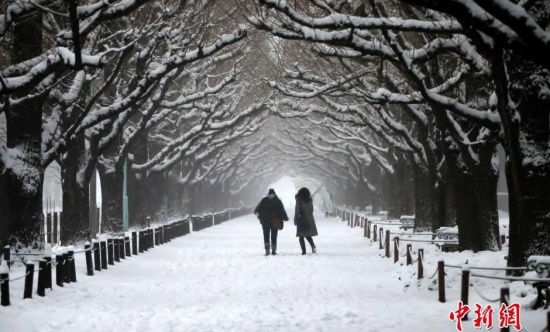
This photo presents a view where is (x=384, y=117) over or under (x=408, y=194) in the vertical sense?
over

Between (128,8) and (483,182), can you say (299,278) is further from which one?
(128,8)

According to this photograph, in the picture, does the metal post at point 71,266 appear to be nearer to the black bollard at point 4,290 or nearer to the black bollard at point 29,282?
the black bollard at point 29,282

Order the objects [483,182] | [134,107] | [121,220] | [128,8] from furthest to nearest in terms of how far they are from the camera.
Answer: [121,220] → [134,107] → [483,182] → [128,8]

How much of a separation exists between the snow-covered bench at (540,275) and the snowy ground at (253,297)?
280 millimetres

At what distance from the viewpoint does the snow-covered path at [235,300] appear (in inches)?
400

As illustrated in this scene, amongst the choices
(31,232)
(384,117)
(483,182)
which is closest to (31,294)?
(31,232)

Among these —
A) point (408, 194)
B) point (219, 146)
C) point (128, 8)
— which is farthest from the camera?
point (219, 146)

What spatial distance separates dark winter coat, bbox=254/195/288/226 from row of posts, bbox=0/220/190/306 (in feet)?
12.0

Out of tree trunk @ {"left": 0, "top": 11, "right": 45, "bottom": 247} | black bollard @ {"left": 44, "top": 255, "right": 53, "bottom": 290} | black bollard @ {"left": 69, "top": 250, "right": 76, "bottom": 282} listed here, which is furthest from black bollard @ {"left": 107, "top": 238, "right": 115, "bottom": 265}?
black bollard @ {"left": 44, "top": 255, "right": 53, "bottom": 290}

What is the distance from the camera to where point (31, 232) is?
53.3 ft

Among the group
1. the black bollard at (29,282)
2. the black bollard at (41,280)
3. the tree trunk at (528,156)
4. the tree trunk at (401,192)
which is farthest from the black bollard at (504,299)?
the tree trunk at (401,192)

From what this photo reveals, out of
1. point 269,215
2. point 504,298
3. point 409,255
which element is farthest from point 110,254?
point 504,298

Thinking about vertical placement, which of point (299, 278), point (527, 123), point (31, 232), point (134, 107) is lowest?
point (299, 278)

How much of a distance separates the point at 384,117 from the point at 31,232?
10.7 m
